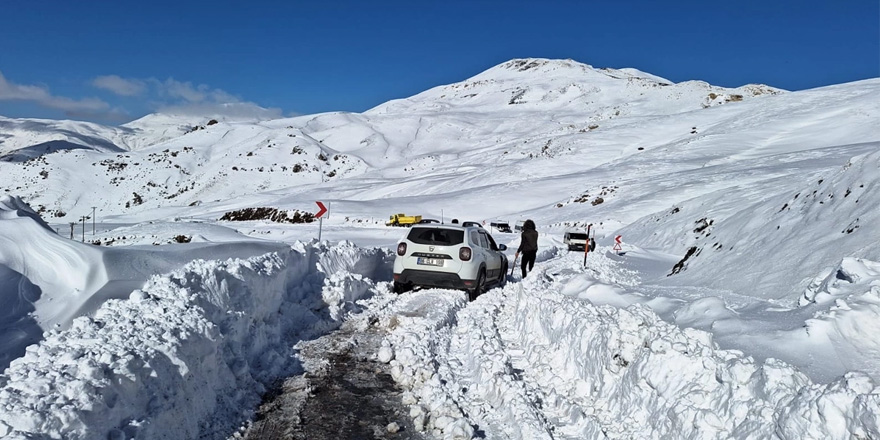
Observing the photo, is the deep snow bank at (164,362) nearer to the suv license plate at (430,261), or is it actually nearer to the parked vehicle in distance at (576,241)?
the suv license plate at (430,261)

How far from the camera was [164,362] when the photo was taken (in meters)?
5.18

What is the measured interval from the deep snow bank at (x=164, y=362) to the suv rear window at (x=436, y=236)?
13.9 feet

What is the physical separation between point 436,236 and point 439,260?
1.97 feet

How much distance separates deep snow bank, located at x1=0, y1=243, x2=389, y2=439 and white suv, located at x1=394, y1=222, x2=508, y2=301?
3713 mm

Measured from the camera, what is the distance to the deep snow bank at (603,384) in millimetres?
3699

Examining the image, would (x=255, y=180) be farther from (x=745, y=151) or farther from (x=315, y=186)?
(x=745, y=151)

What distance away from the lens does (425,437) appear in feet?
17.7

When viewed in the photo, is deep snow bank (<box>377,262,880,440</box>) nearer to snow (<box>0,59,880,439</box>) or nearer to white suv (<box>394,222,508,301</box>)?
snow (<box>0,59,880,439</box>)

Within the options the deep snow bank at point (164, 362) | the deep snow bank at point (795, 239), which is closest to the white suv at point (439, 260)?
the deep snow bank at point (164, 362)

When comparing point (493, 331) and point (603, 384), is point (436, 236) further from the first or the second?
point (603, 384)

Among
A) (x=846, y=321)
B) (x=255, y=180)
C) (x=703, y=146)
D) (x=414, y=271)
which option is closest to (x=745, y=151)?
(x=703, y=146)

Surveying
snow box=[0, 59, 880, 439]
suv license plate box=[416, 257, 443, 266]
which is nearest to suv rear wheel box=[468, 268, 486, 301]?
snow box=[0, 59, 880, 439]

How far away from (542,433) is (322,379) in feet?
9.35

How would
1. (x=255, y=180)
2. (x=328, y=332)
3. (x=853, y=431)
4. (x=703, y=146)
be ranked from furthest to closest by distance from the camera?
(x=255, y=180) < (x=703, y=146) < (x=328, y=332) < (x=853, y=431)
